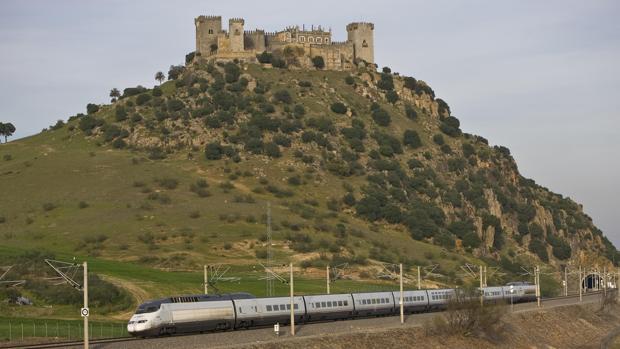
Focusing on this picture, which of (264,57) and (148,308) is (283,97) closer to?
(264,57)

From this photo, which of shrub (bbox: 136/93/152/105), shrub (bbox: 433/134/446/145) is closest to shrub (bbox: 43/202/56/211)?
shrub (bbox: 136/93/152/105)

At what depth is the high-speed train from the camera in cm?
5800

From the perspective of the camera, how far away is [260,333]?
2419 inches

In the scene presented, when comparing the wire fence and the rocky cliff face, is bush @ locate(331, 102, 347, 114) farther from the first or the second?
the wire fence

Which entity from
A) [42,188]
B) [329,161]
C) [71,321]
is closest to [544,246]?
[329,161]

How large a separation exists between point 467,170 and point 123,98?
218ft

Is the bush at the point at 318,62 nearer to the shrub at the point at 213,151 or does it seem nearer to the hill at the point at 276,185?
the hill at the point at 276,185

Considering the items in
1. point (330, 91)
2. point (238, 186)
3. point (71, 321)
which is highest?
point (330, 91)

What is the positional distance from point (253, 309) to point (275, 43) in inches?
5388

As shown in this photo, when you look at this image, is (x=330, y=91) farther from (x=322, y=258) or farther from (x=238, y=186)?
(x=322, y=258)

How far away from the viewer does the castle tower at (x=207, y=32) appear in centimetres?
19012

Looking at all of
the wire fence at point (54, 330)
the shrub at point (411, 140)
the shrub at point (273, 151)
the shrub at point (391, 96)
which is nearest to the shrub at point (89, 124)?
the shrub at point (273, 151)

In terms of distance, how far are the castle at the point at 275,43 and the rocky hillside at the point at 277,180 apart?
3555mm

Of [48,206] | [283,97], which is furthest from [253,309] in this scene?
[283,97]
